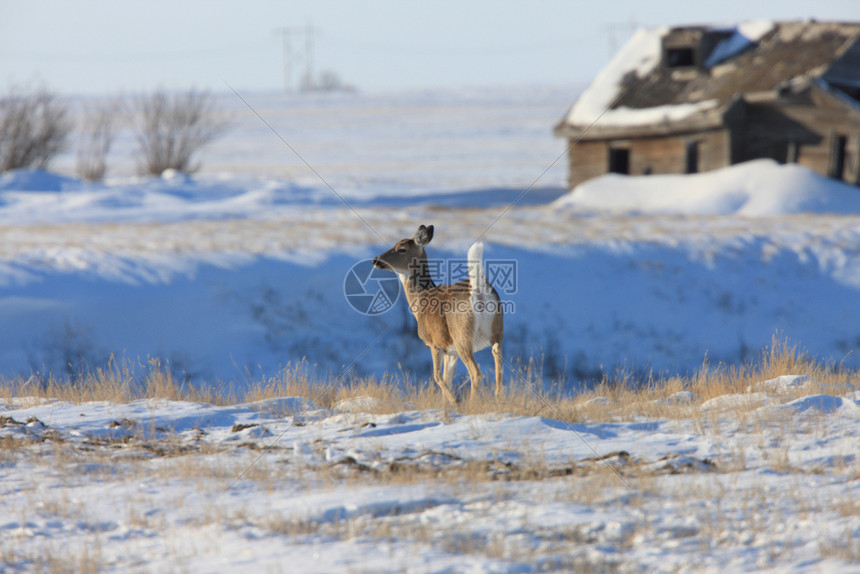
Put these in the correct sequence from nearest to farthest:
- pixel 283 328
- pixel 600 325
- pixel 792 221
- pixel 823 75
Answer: pixel 283 328 < pixel 600 325 < pixel 792 221 < pixel 823 75

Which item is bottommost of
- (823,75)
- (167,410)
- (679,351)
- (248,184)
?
(679,351)

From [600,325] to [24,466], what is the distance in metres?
12.0

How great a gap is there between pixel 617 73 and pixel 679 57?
9.09 feet

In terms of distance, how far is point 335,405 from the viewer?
7.34 meters

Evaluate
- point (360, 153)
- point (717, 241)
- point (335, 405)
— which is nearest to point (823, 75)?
point (717, 241)

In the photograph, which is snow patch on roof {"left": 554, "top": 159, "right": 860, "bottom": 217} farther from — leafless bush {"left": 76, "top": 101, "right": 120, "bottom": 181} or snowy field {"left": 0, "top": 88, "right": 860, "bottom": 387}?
leafless bush {"left": 76, "top": 101, "right": 120, "bottom": 181}

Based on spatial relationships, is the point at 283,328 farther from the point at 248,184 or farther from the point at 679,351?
the point at 248,184

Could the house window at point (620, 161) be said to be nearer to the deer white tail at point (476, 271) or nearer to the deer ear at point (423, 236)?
the deer ear at point (423, 236)

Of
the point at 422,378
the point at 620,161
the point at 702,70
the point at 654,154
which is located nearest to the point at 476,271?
the point at 422,378

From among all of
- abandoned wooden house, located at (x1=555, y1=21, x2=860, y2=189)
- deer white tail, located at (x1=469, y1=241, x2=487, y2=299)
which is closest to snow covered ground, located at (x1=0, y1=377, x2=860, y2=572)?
deer white tail, located at (x1=469, y1=241, x2=487, y2=299)

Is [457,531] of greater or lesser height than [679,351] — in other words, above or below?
above

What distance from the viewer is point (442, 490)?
4922 mm

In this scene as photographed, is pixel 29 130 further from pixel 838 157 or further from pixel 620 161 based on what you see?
pixel 838 157

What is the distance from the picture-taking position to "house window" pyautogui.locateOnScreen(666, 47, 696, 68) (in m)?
29.0
